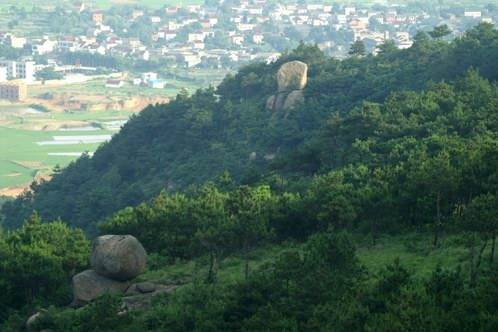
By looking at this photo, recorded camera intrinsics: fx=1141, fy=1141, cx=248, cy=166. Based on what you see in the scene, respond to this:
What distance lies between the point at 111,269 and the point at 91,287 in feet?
1.87

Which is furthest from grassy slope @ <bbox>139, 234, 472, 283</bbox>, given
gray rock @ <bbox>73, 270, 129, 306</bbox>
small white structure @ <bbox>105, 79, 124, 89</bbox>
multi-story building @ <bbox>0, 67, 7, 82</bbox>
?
multi-story building @ <bbox>0, 67, 7, 82</bbox>

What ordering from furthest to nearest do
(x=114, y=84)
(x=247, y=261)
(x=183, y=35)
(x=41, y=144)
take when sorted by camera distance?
1. (x=183, y=35)
2. (x=114, y=84)
3. (x=41, y=144)
4. (x=247, y=261)

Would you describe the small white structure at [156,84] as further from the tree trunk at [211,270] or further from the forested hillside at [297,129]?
the tree trunk at [211,270]

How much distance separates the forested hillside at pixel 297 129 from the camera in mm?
32812

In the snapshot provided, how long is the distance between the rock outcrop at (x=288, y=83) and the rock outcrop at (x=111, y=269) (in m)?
22.0

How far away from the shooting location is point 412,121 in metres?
33.8

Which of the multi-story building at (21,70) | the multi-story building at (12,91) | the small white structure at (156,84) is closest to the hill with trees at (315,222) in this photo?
the multi-story building at (12,91)

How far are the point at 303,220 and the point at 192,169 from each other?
16.9 metres

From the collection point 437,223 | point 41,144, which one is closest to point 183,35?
point 41,144

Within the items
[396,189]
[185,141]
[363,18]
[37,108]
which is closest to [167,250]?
[396,189]

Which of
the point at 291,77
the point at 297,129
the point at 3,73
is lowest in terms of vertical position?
the point at 3,73

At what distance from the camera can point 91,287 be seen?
2308 centimetres

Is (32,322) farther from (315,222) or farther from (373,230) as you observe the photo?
(373,230)

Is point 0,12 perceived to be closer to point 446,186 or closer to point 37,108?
point 37,108
